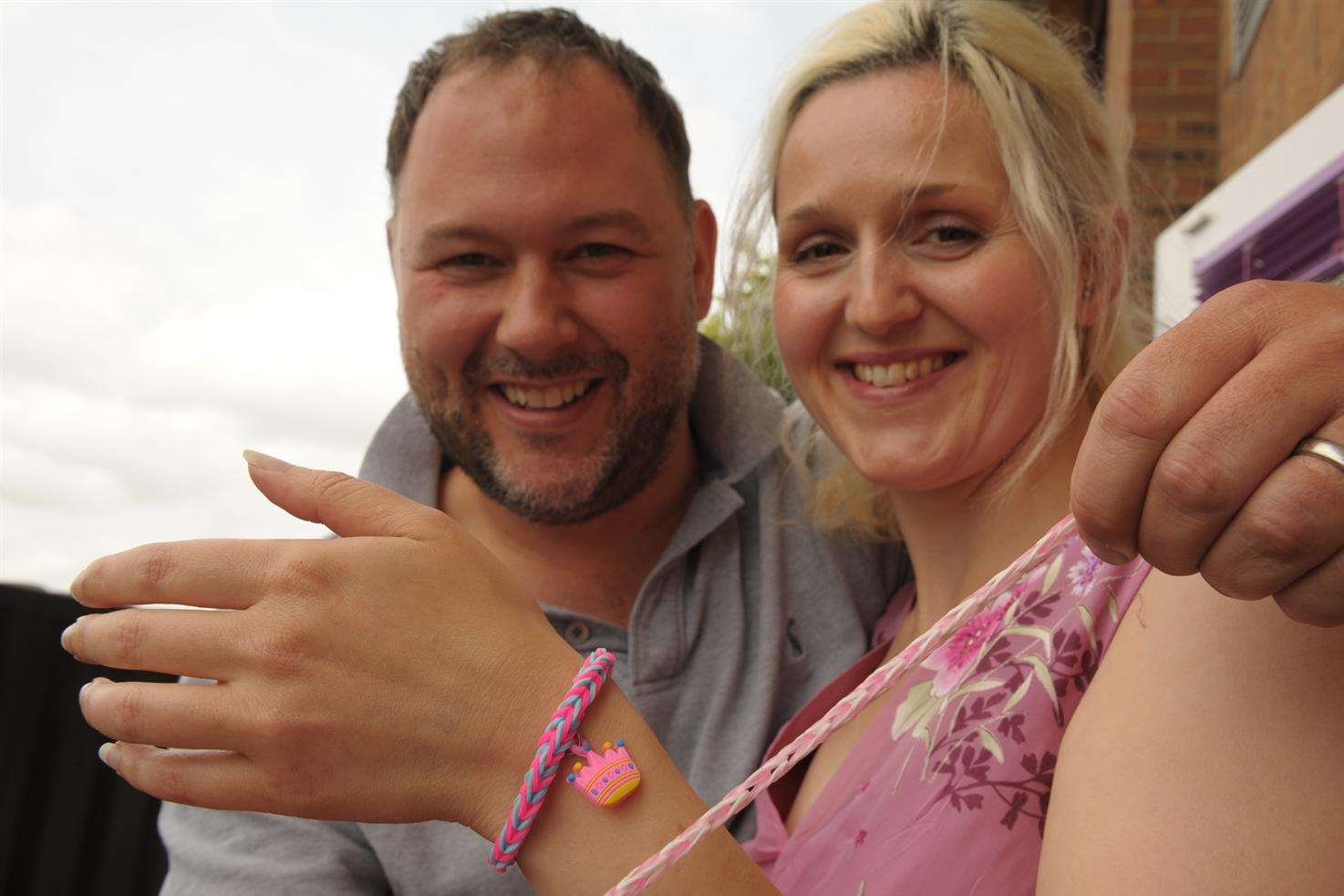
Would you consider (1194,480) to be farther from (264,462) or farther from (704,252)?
(704,252)

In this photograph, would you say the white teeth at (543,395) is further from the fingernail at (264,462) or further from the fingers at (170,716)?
the fingers at (170,716)

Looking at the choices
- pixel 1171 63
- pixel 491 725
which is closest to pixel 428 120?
pixel 491 725

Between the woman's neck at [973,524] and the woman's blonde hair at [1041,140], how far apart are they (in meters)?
0.03

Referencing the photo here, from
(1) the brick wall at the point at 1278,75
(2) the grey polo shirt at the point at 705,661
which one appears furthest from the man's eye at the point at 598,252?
(1) the brick wall at the point at 1278,75

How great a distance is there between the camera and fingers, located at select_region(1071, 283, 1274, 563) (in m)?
0.66

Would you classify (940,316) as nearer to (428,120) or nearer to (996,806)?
(996,806)

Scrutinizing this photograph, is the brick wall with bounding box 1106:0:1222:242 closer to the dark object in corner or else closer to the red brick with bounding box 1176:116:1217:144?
the red brick with bounding box 1176:116:1217:144

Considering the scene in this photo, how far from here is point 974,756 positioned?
113 centimetres

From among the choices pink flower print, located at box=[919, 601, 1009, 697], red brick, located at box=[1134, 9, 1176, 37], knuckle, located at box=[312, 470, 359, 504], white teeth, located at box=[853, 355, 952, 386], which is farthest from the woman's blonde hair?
red brick, located at box=[1134, 9, 1176, 37]

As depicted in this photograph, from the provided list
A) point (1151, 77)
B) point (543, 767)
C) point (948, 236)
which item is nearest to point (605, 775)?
point (543, 767)

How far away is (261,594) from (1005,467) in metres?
0.95

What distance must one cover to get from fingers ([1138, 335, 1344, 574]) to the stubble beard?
1.42m

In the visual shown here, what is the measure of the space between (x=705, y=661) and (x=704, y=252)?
0.94 metres

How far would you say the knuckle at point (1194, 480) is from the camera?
641mm
